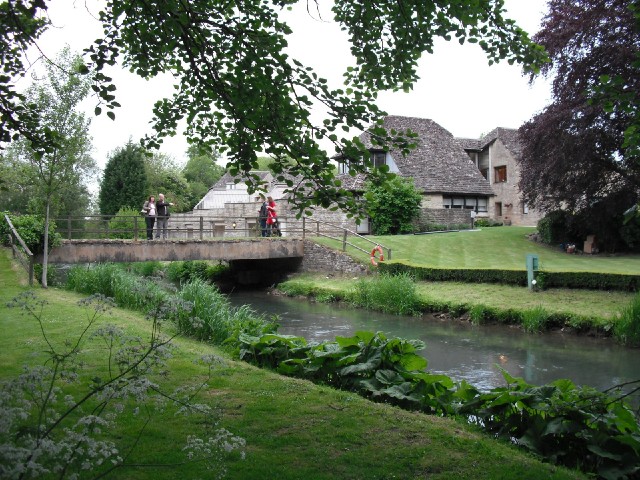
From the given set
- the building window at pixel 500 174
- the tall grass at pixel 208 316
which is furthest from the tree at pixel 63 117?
the building window at pixel 500 174

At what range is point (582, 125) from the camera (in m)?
25.2

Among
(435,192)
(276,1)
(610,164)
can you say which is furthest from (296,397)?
(435,192)

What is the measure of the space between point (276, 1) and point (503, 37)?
2.78 meters

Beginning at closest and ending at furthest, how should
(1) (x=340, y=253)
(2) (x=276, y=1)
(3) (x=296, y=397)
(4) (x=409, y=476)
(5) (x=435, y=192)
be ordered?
1. (4) (x=409, y=476)
2. (3) (x=296, y=397)
3. (2) (x=276, y=1)
4. (1) (x=340, y=253)
5. (5) (x=435, y=192)

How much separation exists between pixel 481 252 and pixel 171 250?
14.8m

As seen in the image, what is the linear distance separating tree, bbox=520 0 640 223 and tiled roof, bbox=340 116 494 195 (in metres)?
15.2

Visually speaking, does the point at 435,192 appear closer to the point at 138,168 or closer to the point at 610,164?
the point at 610,164

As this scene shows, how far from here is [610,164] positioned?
85.9ft

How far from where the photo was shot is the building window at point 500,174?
49312mm

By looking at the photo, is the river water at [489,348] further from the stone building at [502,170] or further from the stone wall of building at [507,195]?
the stone building at [502,170]

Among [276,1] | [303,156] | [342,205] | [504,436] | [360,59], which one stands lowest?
[504,436]

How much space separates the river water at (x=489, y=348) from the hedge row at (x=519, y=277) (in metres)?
2.84

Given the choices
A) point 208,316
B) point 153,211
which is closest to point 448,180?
point 153,211

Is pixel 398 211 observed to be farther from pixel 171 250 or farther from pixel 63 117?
pixel 63 117
